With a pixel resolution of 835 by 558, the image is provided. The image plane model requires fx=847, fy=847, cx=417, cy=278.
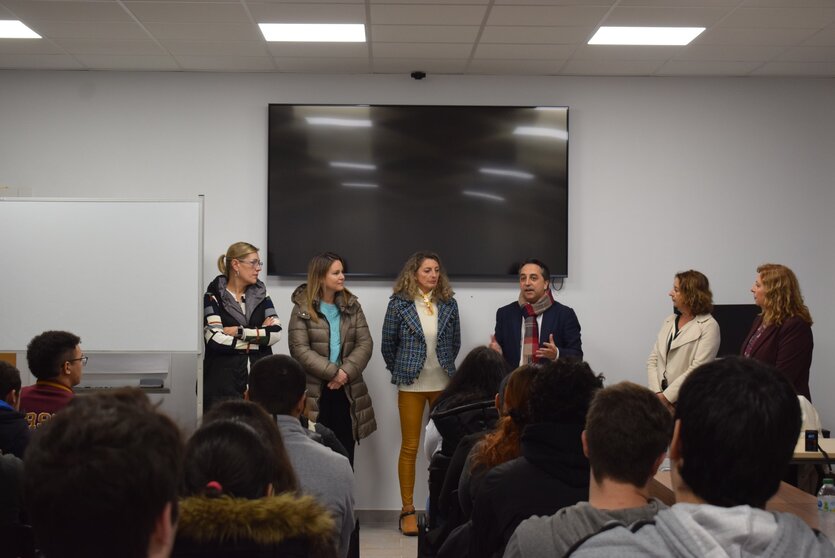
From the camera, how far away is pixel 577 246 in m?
5.98

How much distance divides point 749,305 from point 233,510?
4830mm

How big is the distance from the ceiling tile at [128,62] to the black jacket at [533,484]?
14.1 feet

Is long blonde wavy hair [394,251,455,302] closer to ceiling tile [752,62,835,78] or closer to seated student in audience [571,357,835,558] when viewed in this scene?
ceiling tile [752,62,835,78]

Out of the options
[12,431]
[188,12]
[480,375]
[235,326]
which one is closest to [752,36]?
[480,375]

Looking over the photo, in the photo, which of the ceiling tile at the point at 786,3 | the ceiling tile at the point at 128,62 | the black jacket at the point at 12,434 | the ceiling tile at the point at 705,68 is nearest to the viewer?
the black jacket at the point at 12,434

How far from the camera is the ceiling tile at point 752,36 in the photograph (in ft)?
16.2

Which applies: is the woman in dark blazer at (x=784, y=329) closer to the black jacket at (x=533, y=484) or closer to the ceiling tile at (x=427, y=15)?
the ceiling tile at (x=427, y=15)

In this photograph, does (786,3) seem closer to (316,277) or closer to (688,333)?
(688,333)

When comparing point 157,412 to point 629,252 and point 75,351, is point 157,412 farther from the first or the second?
point 629,252

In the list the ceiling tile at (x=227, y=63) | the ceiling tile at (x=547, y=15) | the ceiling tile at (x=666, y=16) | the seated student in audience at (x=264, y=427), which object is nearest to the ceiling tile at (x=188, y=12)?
the ceiling tile at (x=227, y=63)

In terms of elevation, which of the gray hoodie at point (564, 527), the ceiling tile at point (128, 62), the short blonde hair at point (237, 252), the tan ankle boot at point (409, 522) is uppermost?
the ceiling tile at point (128, 62)

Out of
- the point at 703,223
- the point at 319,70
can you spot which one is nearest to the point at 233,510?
the point at 319,70

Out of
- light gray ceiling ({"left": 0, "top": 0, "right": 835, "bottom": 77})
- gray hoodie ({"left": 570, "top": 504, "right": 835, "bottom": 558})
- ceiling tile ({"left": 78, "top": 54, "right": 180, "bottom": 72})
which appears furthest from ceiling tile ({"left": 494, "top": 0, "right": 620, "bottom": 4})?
gray hoodie ({"left": 570, "top": 504, "right": 835, "bottom": 558})

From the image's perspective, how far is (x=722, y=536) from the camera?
115 centimetres
